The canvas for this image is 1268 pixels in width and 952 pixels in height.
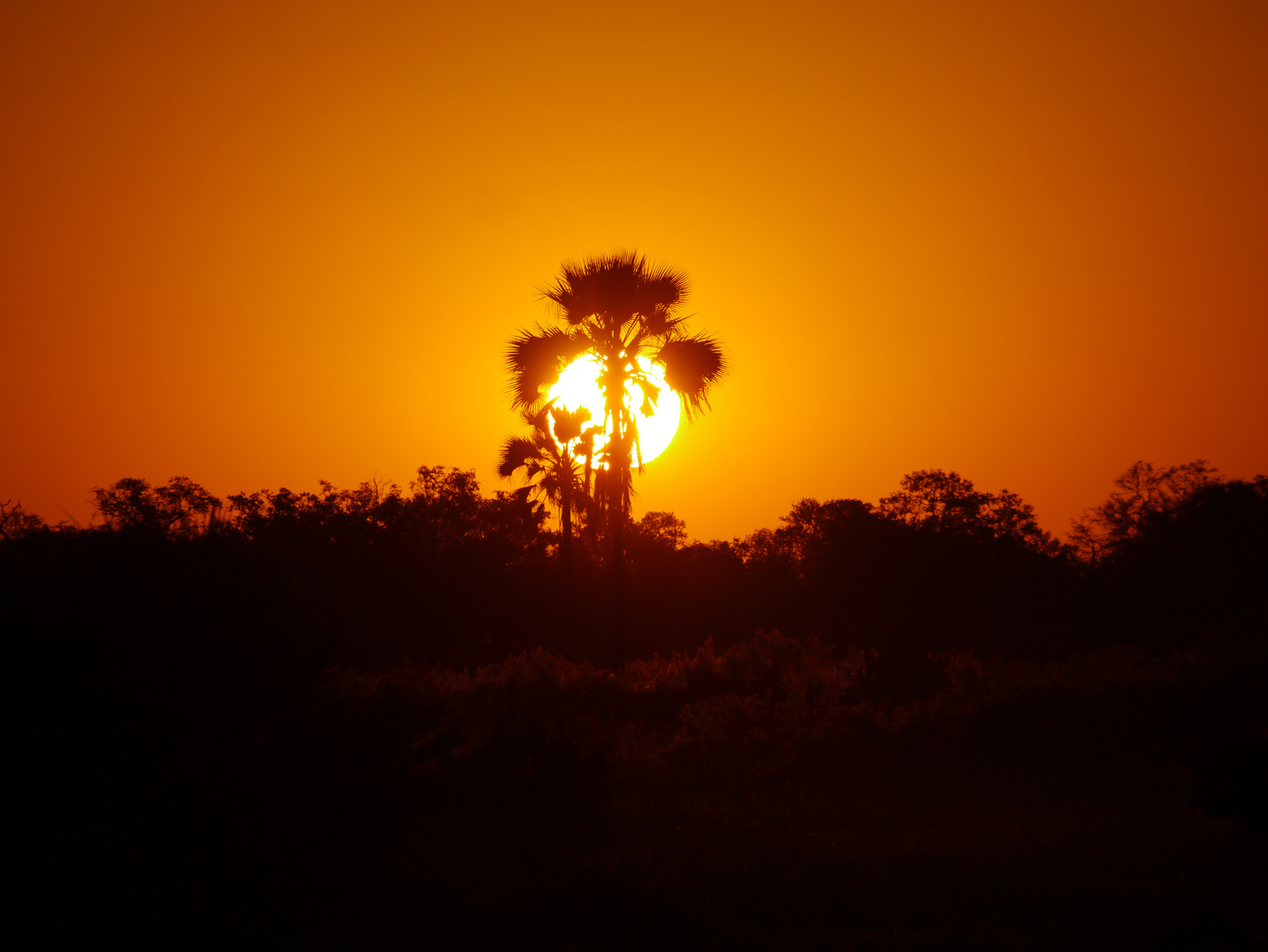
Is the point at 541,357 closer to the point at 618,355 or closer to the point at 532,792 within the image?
the point at 618,355

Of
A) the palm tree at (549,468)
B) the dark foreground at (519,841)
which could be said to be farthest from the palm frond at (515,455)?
the dark foreground at (519,841)

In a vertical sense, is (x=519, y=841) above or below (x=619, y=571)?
below

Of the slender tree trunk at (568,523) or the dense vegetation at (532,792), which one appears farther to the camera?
the slender tree trunk at (568,523)

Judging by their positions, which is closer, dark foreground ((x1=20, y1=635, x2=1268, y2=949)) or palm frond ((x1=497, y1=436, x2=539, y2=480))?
dark foreground ((x1=20, y1=635, x2=1268, y2=949))

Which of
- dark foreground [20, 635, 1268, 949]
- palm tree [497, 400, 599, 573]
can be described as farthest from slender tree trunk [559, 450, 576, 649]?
dark foreground [20, 635, 1268, 949]

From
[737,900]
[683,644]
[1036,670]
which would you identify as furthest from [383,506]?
[737,900]

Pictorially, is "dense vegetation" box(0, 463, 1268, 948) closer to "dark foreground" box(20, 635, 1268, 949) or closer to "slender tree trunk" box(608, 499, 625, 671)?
"dark foreground" box(20, 635, 1268, 949)

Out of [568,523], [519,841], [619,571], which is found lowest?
[519,841]

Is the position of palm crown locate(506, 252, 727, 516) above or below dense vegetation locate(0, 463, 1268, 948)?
above

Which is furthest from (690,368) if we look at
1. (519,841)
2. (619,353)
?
(519,841)

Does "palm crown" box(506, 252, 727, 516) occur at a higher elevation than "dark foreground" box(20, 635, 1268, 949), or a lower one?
higher

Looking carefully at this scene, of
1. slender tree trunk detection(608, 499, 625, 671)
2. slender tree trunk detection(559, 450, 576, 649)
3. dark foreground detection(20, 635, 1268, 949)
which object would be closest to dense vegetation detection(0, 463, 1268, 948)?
dark foreground detection(20, 635, 1268, 949)

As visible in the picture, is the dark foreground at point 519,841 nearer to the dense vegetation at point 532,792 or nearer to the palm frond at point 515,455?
the dense vegetation at point 532,792

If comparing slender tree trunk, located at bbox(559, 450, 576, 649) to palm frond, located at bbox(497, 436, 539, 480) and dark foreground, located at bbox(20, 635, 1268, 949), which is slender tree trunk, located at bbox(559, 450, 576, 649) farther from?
dark foreground, located at bbox(20, 635, 1268, 949)
